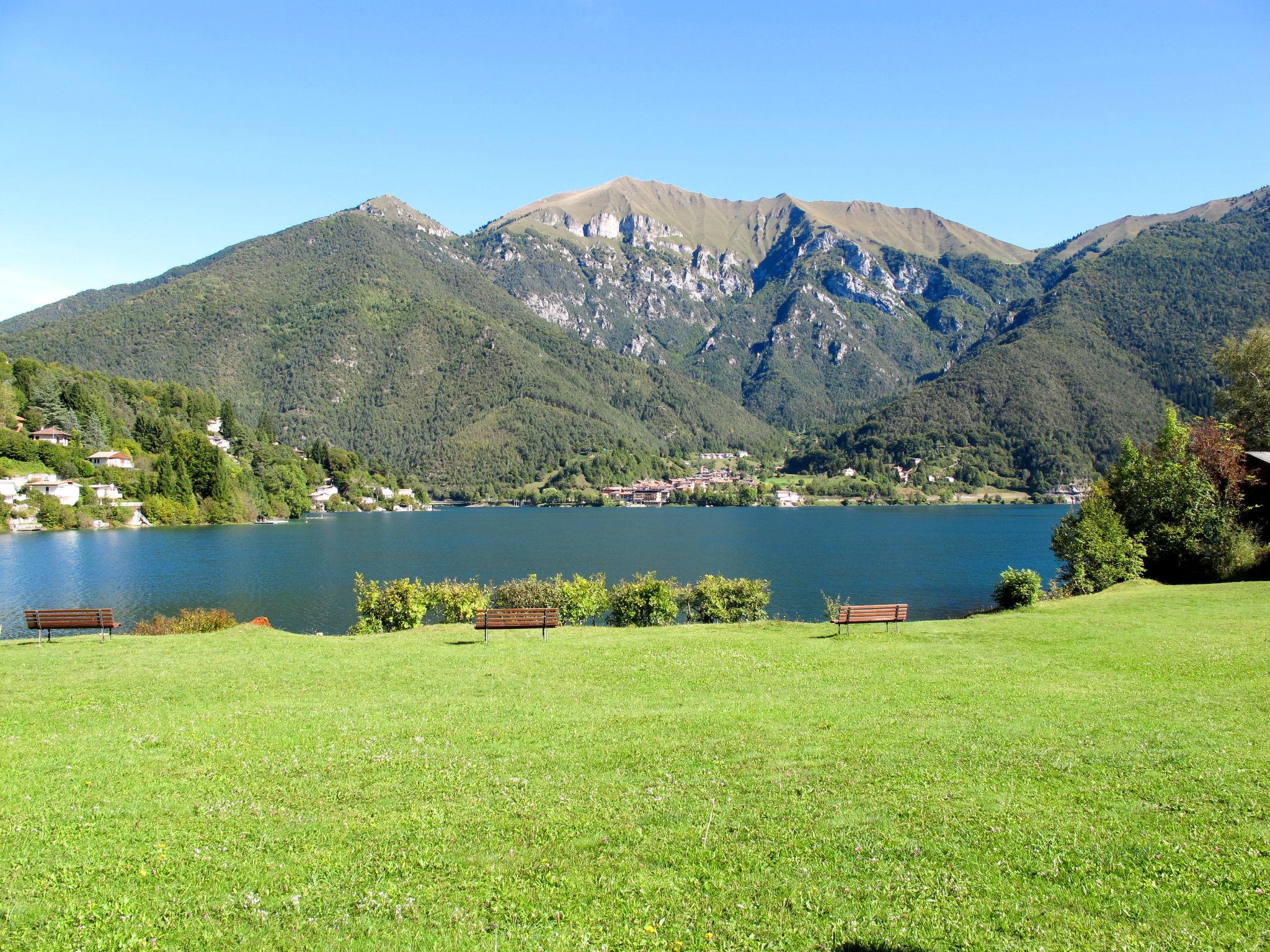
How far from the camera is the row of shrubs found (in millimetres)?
32062

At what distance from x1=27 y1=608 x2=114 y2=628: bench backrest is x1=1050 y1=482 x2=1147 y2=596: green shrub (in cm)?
4033

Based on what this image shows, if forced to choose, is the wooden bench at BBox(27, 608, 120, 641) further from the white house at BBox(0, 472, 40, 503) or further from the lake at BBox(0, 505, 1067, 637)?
→ the white house at BBox(0, 472, 40, 503)

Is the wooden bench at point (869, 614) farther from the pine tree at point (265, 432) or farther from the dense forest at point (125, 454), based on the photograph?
the pine tree at point (265, 432)

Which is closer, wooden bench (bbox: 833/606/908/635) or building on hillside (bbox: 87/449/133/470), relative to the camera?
wooden bench (bbox: 833/606/908/635)

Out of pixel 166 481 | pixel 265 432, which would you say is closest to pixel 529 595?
pixel 166 481

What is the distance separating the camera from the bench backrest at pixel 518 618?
23359 mm

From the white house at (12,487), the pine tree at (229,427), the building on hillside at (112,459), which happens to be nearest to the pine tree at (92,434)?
the building on hillside at (112,459)

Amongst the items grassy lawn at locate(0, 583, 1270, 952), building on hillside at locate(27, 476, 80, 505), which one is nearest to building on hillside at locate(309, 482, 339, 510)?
building on hillside at locate(27, 476, 80, 505)

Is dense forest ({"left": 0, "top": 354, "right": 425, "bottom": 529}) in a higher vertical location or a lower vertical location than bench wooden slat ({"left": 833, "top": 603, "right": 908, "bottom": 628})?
higher

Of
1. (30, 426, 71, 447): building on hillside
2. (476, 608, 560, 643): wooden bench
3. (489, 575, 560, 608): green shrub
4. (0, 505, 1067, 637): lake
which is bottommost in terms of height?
(0, 505, 1067, 637): lake

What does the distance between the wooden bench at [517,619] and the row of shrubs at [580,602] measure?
7778mm

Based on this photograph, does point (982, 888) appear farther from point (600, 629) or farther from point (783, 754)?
point (600, 629)

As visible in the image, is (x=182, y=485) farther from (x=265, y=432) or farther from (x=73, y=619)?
(x=73, y=619)

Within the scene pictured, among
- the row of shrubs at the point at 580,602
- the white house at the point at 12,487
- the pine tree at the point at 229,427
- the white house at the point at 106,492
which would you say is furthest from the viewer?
the pine tree at the point at 229,427
